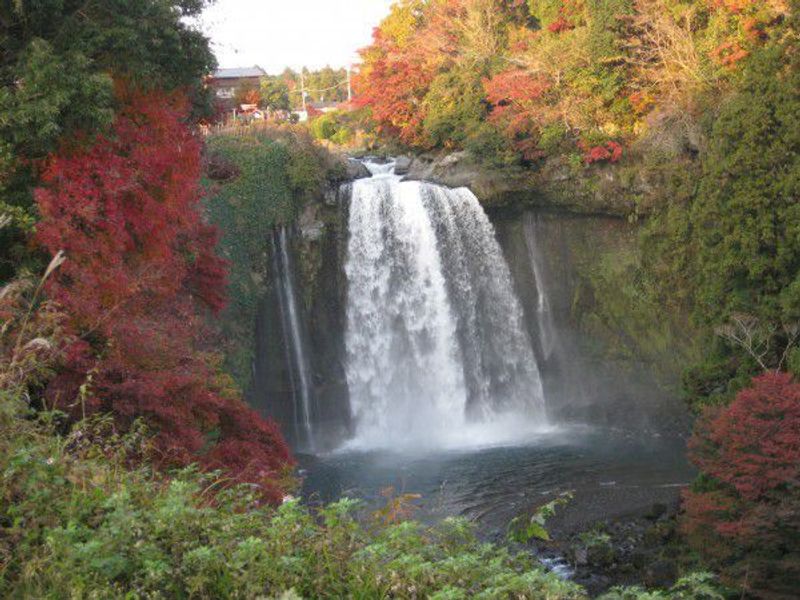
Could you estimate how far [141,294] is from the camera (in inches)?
445

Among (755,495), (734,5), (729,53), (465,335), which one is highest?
(734,5)

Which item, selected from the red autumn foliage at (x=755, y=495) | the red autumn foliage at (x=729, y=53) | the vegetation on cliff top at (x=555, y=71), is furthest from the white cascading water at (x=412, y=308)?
the red autumn foliage at (x=755, y=495)

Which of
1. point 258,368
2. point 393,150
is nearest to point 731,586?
point 258,368

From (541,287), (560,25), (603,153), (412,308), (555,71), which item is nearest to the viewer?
(603,153)

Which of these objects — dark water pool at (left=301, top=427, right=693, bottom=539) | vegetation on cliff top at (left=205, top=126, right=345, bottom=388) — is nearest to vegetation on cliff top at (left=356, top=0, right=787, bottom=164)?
vegetation on cliff top at (left=205, top=126, right=345, bottom=388)

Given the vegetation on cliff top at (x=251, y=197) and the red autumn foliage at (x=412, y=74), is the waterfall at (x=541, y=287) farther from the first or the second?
Result: the vegetation on cliff top at (x=251, y=197)

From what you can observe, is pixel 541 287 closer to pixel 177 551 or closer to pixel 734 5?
pixel 734 5

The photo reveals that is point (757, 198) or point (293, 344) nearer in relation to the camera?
point (757, 198)

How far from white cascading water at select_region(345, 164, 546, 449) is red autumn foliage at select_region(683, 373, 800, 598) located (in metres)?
10.9

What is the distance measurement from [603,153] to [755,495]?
40.7ft

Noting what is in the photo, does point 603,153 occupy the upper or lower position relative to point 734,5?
lower

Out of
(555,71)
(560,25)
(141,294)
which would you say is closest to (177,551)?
(141,294)

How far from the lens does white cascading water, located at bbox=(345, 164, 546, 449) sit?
2356cm

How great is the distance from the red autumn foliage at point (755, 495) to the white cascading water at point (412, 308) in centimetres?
1090
